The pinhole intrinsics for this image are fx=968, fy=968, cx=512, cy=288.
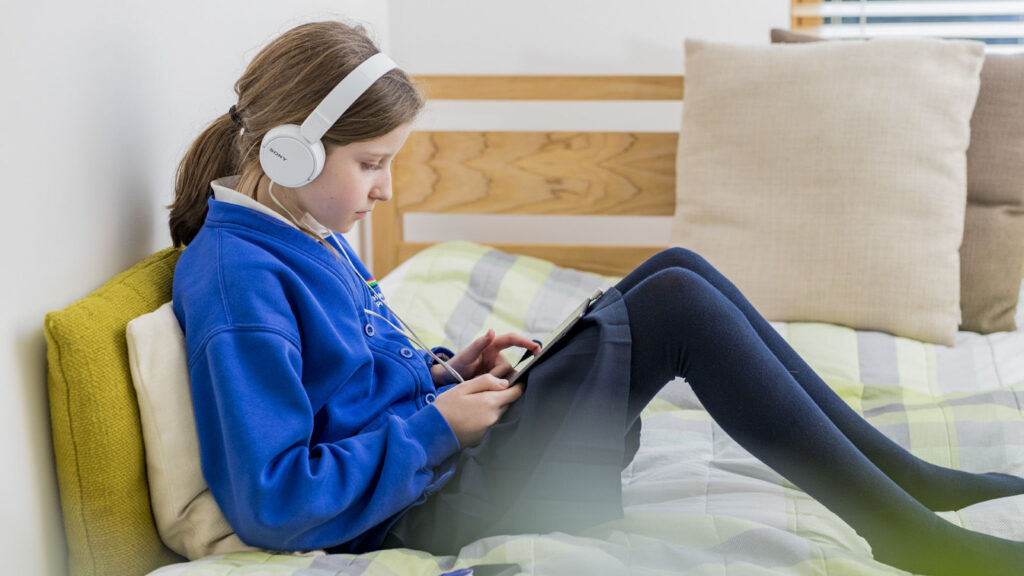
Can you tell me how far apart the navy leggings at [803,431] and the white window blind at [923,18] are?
135 centimetres

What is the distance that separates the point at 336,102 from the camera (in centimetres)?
95

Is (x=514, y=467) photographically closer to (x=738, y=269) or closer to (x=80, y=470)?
(x=80, y=470)

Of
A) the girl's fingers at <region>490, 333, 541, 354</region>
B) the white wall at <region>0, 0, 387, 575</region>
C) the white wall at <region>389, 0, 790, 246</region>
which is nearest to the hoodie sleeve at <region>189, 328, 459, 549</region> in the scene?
the white wall at <region>0, 0, 387, 575</region>

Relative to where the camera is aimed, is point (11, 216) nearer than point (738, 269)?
Yes

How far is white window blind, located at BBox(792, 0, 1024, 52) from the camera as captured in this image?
2.12 m

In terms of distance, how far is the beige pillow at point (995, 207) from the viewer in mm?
1722

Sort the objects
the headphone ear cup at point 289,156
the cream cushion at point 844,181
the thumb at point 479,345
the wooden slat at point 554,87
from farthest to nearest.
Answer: the wooden slat at point 554,87 < the cream cushion at point 844,181 < the thumb at point 479,345 < the headphone ear cup at point 289,156

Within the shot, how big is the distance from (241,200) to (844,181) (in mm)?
1128

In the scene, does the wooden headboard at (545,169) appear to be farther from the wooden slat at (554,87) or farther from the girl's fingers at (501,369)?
the girl's fingers at (501,369)

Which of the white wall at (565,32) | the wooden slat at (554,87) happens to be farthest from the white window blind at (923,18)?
the wooden slat at (554,87)

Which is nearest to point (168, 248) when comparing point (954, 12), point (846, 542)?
point (846, 542)

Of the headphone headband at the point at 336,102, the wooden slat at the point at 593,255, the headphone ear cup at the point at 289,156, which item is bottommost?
the wooden slat at the point at 593,255

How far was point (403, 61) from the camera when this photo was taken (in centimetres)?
224

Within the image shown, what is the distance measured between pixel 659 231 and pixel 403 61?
71 cm
